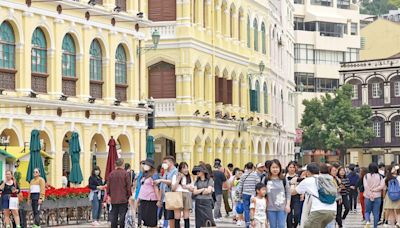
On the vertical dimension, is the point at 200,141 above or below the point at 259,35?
below

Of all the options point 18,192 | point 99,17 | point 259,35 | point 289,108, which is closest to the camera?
point 18,192

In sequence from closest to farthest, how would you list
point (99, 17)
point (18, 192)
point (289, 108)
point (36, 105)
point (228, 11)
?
point (18, 192)
point (36, 105)
point (99, 17)
point (228, 11)
point (289, 108)

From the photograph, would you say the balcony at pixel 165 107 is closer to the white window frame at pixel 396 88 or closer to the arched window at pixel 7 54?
the arched window at pixel 7 54

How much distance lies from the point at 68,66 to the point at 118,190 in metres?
18.4

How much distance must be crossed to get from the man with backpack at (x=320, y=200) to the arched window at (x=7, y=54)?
22345 mm

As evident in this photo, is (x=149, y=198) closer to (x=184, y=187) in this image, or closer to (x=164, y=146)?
(x=184, y=187)

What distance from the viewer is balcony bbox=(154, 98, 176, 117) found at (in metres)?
55.8

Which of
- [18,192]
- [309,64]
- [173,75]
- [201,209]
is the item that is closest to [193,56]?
[173,75]

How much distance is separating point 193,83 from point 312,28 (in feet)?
163

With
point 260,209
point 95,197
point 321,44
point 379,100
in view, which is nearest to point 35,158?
point 95,197

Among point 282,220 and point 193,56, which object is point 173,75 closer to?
point 193,56

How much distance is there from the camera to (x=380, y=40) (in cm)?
10656

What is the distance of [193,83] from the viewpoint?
186 ft

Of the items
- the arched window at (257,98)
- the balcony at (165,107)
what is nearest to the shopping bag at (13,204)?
the balcony at (165,107)
